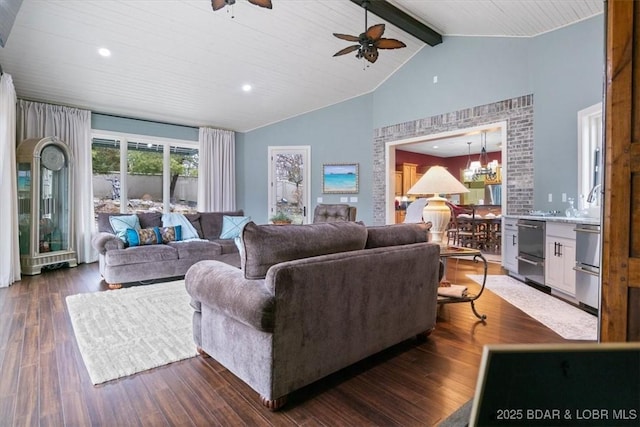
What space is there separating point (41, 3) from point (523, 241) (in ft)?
20.0

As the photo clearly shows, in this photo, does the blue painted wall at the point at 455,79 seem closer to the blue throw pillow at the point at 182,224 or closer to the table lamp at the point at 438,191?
the table lamp at the point at 438,191

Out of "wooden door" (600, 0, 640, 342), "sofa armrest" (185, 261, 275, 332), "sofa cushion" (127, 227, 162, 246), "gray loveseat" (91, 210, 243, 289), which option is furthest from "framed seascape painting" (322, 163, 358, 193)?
"wooden door" (600, 0, 640, 342)

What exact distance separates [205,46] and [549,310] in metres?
5.13

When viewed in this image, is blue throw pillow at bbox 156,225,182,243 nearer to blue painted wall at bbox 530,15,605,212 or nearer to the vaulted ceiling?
the vaulted ceiling

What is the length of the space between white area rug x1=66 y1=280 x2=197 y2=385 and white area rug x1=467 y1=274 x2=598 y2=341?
2.92m

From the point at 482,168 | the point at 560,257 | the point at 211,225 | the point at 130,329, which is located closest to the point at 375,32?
the point at 560,257

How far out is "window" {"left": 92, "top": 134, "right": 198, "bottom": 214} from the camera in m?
6.07

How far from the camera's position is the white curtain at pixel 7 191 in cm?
397

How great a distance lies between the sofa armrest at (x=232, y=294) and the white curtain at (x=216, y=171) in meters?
5.36

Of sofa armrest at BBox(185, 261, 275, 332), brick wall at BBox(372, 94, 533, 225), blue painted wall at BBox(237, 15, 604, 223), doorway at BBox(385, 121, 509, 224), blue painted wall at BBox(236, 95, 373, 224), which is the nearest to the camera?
sofa armrest at BBox(185, 261, 275, 332)

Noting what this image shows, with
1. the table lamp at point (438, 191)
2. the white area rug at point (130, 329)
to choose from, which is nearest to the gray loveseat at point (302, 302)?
the white area rug at point (130, 329)

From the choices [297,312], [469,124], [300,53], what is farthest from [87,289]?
[469,124]

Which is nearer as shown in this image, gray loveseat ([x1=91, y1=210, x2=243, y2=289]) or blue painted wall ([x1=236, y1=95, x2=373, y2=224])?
gray loveseat ([x1=91, y1=210, x2=243, y2=289])

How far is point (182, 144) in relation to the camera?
701cm
